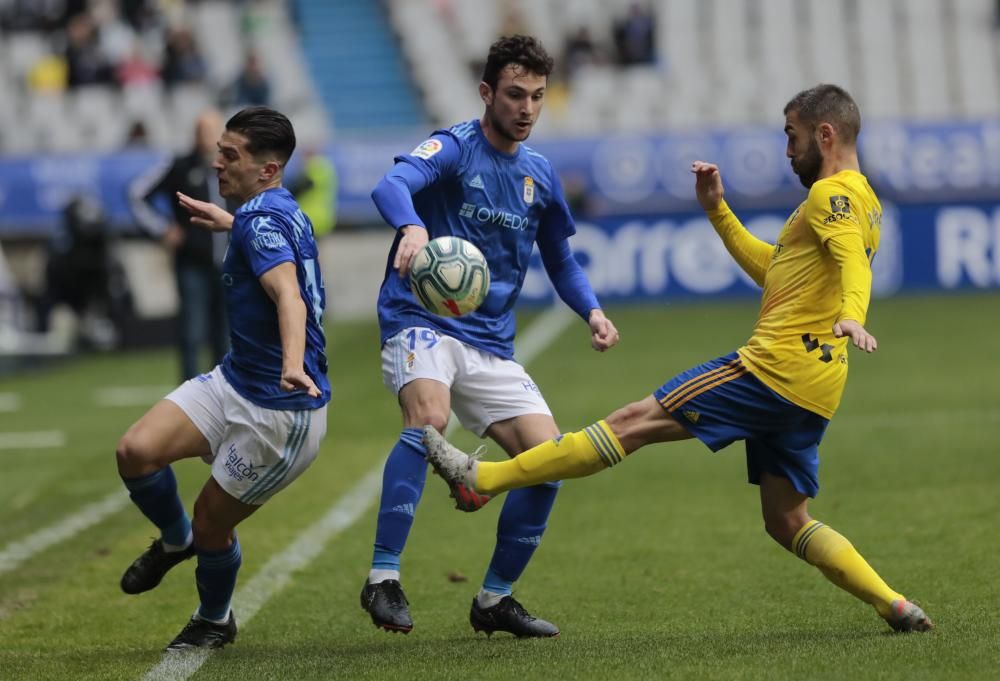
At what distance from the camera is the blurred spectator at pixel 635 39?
27.0m

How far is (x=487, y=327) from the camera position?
6.63 meters

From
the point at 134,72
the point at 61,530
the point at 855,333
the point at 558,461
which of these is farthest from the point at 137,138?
the point at 855,333

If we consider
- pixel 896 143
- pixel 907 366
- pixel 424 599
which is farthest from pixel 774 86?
pixel 424 599

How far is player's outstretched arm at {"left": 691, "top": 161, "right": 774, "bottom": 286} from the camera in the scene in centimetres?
664

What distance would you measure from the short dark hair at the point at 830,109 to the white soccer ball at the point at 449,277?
1.28 metres

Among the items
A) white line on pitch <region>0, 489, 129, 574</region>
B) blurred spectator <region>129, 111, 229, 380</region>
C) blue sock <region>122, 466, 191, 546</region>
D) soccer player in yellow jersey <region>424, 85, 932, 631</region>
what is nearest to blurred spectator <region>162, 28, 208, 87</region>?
blurred spectator <region>129, 111, 229, 380</region>

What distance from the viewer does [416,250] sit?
5941 mm

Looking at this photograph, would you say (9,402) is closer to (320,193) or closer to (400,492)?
(320,193)

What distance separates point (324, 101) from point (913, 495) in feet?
64.6

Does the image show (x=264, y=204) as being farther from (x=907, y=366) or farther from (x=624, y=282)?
(x=624, y=282)

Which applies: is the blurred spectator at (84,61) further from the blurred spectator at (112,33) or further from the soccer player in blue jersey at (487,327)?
the soccer player in blue jersey at (487,327)

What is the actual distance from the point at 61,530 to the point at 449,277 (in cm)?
416

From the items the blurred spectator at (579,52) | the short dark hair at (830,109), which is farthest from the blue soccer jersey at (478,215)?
the blurred spectator at (579,52)

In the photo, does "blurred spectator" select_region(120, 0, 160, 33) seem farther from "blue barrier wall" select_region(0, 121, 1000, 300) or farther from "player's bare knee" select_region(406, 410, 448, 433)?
"player's bare knee" select_region(406, 410, 448, 433)
